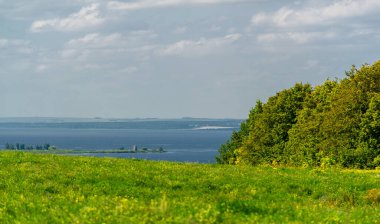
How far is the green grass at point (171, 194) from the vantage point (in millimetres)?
15547

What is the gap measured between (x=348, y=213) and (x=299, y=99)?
7658cm

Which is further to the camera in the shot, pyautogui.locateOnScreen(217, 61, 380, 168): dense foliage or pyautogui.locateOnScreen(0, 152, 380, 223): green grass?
pyautogui.locateOnScreen(217, 61, 380, 168): dense foliage

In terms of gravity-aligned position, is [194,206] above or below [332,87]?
below

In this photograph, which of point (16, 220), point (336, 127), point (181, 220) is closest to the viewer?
point (181, 220)

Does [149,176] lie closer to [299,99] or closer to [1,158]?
[1,158]

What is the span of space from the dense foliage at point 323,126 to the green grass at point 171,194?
4143 cm

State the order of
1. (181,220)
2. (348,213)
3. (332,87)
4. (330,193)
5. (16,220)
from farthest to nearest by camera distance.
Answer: (332,87) → (330,193) → (348,213) → (16,220) → (181,220)

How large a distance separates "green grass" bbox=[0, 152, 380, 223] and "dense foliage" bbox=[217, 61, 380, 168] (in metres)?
41.4

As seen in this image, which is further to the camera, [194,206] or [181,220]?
[194,206]

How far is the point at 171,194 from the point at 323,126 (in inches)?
2352

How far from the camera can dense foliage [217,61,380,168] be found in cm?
7638

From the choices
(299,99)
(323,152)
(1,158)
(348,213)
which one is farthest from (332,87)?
(348,213)

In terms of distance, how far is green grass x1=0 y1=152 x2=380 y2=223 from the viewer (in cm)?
1555

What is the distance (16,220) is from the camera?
15.6m
